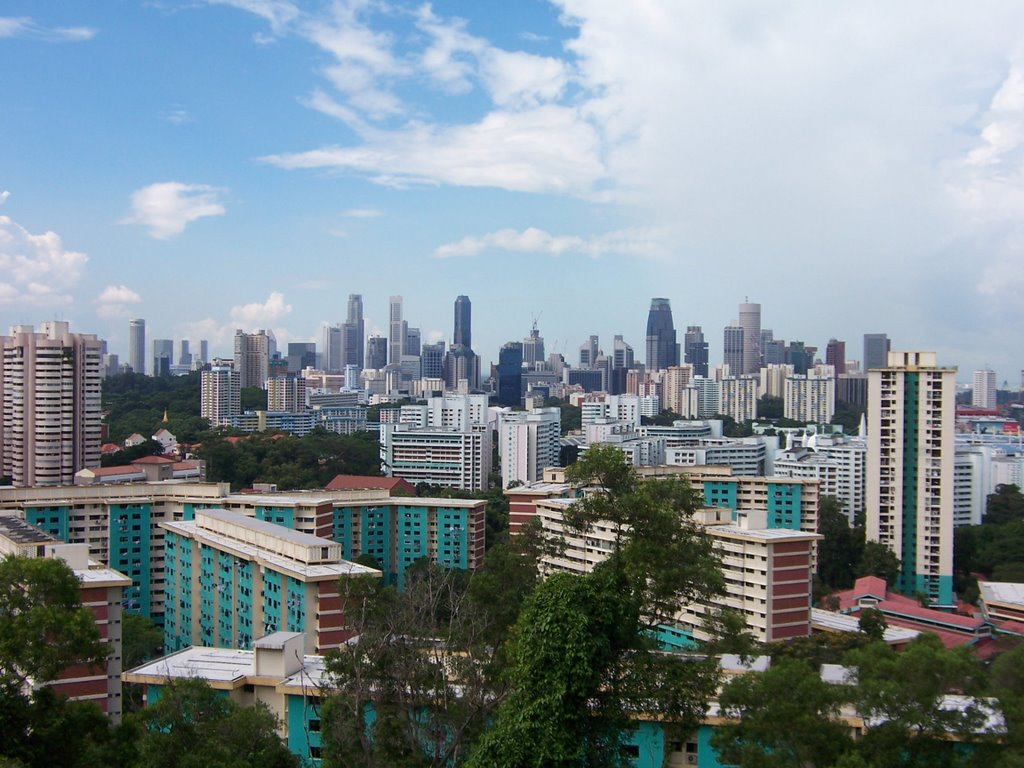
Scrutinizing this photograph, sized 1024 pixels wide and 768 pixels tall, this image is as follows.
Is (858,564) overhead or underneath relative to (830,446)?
underneath

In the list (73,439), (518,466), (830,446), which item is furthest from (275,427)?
(830,446)

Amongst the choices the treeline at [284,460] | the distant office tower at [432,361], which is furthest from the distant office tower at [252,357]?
the treeline at [284,460]

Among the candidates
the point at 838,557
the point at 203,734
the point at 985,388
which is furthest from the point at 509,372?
the point at 203,734

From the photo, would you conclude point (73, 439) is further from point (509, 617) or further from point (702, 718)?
point (702, 718)

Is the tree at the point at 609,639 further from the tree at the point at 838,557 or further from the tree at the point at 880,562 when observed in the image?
the tree at the point at 838,557

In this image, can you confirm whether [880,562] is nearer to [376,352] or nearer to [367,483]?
[367,483]

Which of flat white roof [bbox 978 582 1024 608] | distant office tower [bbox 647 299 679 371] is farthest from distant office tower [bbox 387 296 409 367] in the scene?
flat white roof [bbox 978 582 1024 608]
